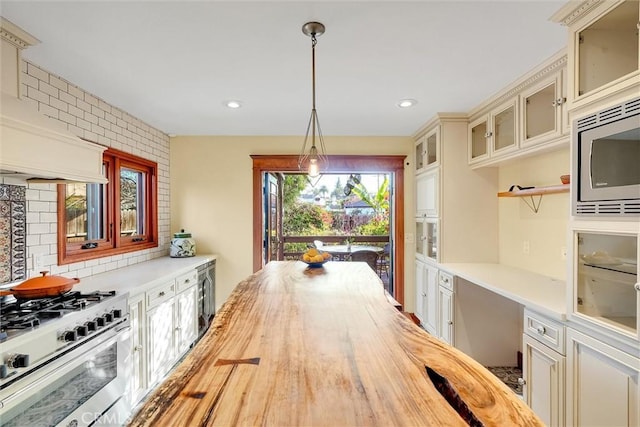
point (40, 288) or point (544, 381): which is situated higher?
point (40, 288)

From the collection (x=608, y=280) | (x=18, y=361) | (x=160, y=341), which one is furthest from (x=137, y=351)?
(x=608, y=280)

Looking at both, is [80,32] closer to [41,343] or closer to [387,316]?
[41,343]

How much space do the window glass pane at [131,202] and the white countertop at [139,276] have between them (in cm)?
39

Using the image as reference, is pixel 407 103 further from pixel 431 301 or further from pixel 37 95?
pixel 37 95

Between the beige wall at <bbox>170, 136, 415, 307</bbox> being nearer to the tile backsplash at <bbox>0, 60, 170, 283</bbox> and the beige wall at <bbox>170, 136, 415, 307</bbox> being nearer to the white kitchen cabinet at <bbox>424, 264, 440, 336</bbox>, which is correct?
the white kitchen cabinet at <bbox>424, 264, 440, 336</bbox>

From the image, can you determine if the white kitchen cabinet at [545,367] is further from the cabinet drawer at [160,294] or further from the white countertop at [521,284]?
the cabinet drawer at [160,294]

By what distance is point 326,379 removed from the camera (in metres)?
0.92

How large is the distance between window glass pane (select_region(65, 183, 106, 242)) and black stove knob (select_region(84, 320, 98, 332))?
1.10m

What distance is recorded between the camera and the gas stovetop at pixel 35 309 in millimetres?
1464

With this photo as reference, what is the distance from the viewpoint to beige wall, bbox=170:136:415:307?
4.22m

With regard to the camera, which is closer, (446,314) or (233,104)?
(233,104)

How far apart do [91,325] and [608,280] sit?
8.89 ft

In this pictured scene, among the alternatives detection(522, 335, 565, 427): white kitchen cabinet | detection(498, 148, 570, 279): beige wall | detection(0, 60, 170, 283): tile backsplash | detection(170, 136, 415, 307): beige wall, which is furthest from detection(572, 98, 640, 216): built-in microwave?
detection(0, 60, 170, 283): tile backsplash

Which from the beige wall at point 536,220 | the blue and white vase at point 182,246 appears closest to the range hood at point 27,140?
the blue and white vase at point 182,246
